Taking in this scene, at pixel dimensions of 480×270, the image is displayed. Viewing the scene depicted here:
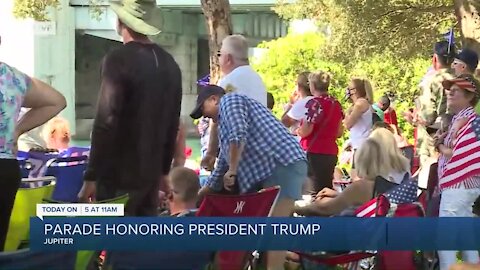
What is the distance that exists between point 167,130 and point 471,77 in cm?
162

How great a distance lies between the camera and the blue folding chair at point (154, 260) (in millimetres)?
3451

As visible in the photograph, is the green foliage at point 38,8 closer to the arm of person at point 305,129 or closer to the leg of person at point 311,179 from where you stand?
the leg of person at point 311,179

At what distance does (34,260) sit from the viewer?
10.2ft

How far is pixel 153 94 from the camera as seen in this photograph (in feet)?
11.6

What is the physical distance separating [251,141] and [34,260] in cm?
115

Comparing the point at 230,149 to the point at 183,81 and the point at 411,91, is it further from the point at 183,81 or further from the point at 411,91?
the point at 411,91

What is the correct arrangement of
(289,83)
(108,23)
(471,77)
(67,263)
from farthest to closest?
(471,77)
(289,83)
(108,23)
(67,263)

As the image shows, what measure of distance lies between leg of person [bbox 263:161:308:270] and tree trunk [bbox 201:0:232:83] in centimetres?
52

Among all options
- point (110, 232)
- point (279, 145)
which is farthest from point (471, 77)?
point (110, 232)

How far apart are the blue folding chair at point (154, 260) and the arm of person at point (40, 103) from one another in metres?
0.56

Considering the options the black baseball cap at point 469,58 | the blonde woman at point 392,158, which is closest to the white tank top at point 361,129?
the blonde woman at point 392,158

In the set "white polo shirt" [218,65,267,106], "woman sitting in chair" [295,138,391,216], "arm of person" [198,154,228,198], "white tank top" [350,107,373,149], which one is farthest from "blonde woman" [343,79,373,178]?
"arm of person" [198,154,228,198]

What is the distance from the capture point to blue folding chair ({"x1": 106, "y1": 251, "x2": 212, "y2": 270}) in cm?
345

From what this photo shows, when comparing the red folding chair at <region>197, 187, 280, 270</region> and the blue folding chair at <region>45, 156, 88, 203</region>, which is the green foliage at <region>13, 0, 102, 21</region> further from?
the red folding chair at <region>197, 187, 280, 270</region>
